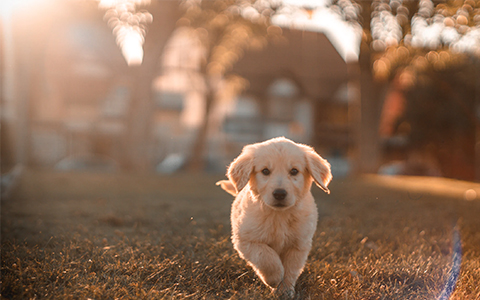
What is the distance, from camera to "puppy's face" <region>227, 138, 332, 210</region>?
3.26 metres

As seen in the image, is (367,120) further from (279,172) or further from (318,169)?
(279,172)

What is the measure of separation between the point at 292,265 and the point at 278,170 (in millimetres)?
700

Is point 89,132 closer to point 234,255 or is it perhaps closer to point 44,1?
point 44,1

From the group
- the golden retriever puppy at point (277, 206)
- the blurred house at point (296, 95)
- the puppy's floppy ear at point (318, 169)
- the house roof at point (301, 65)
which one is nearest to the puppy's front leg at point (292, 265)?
the golden retriever puppy at point (277, 206)

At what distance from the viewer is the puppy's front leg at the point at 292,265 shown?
10.1 feet

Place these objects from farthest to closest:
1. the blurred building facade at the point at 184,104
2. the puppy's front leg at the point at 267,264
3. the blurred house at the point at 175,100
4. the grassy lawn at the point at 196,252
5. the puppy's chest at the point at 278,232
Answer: the blurred house at the point at 175,100
the blurred building facade at the point at 184,104
the puppy's chest at the point at 278,232
the puppy's front leg at the point at 267,264
the grassy lawn at the point at 196,252

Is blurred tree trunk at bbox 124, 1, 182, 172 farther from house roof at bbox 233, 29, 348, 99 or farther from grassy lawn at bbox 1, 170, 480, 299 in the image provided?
house roof at bbox 233, 29, 348, 99

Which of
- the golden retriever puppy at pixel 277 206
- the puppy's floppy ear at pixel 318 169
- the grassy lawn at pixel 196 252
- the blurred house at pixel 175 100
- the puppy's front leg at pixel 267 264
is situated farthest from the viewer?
the blurred house at pixel 175 100

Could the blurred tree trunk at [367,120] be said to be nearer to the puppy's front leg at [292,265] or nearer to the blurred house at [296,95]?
the puppy's front leg at [292,265]

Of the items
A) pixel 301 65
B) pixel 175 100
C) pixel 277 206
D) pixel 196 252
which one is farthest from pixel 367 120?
pixel 301 65

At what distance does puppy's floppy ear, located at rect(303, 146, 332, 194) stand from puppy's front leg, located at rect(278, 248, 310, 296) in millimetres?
524

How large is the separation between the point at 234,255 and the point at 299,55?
2976 centimetres

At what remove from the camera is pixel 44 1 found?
22.0 meters

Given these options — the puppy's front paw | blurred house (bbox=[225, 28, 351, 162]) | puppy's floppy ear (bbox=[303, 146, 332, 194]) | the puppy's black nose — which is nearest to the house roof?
blurred house (bbox=[225, 28, 351, 162])
